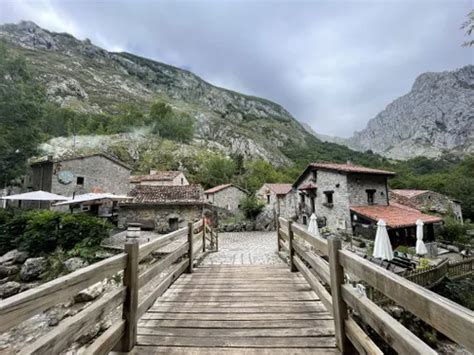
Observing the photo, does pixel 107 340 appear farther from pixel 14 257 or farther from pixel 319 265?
pixel 14 257

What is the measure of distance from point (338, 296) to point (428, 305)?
44.7 inches

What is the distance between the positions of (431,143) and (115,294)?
4169 inches

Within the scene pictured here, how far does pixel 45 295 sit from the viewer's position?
1.34m

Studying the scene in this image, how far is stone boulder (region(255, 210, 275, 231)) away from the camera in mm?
19031

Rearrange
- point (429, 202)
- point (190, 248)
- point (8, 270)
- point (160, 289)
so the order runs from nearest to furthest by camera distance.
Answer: point (160, 289) < point (190, 248) < point (8, 270) < point (429, 202)

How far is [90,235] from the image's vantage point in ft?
34.2

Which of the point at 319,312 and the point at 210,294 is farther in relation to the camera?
the point at 210,294

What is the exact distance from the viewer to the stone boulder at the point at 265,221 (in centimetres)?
1903

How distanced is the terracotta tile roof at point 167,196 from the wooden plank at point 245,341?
12309mm

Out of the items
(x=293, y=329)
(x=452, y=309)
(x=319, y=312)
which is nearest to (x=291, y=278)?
(x=319, y=312)

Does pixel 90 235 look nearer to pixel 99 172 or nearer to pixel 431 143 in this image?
pixel 99 172

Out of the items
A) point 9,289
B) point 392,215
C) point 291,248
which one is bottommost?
point 9,289

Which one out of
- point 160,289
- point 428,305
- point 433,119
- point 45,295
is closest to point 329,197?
point 160,289

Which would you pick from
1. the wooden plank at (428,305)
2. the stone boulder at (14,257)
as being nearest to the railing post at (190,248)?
the wooden plank at (428,305)
